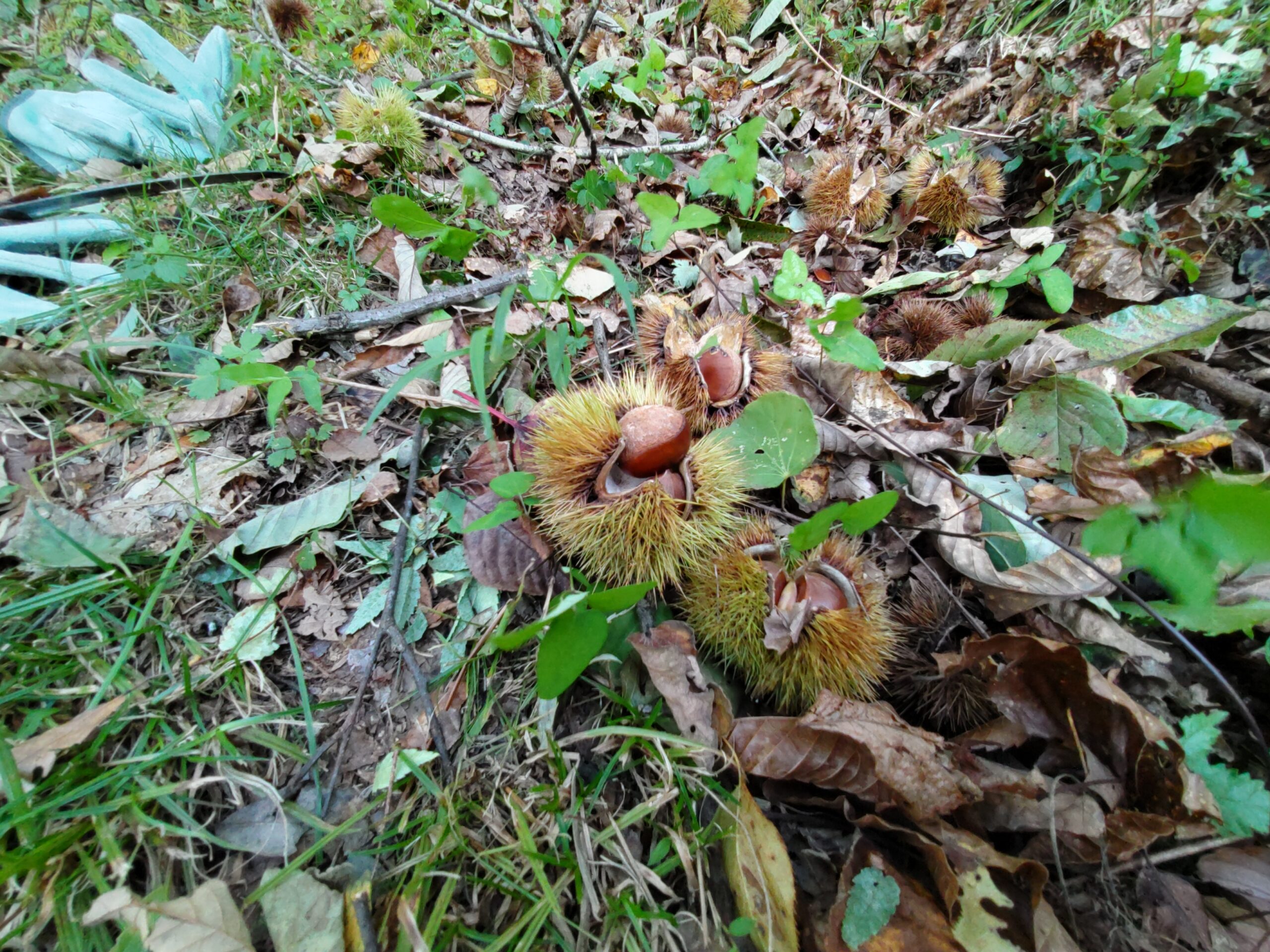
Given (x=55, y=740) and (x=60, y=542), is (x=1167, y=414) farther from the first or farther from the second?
(x=60, y=542)

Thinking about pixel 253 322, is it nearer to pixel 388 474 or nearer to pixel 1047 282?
pixel 388 474

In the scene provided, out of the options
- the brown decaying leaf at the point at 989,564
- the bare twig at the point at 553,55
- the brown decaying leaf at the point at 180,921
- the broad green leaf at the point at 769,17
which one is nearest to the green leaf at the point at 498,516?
the brown decaying leaf at the point at 180,921

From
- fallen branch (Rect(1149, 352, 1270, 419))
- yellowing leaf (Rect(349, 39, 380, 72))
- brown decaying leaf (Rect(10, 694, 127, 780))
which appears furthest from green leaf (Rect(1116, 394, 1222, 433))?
yellowing leaf (Rect(349, 39, 380, 72))

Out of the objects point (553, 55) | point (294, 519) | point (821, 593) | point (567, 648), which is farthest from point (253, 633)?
point (553, 55)

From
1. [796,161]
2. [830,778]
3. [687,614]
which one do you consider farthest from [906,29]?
[830,778]

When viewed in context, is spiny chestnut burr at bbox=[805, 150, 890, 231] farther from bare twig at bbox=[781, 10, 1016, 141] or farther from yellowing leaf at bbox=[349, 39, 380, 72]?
yellowing leaf at bbox=[349, 39, 380, 72]
